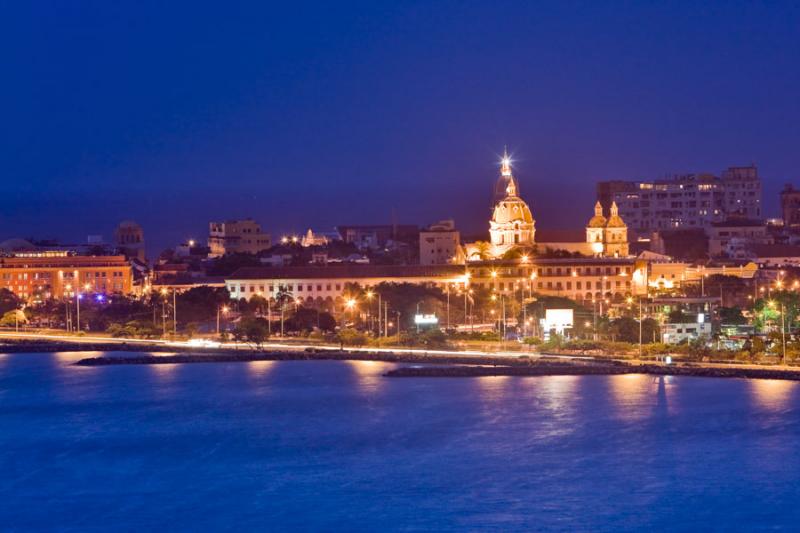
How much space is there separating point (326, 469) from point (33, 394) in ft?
23.8

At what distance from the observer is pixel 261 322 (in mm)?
28109

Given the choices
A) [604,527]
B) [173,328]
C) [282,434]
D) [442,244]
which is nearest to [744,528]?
[604,527]

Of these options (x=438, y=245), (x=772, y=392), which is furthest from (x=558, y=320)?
(x=438, y=245)

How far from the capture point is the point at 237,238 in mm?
48844

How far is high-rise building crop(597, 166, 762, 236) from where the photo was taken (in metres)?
50.1

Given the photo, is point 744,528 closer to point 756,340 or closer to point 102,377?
point 756,340

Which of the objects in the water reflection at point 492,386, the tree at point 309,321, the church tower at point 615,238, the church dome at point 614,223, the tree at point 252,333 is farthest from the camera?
the church dome at point 614,223

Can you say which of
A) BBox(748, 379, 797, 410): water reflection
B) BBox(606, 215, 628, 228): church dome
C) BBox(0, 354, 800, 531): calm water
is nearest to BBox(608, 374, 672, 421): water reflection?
BBox(0, 354, 800, 531): calm water

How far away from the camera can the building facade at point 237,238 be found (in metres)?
48.6

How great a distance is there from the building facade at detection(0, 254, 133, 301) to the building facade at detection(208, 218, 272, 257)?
9274 millimetres

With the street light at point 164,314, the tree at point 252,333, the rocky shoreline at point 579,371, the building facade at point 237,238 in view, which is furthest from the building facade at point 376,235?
the rocky shoreline at point 579,371

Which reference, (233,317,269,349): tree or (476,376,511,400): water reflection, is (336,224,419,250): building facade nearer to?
(233,317,269,349): tree

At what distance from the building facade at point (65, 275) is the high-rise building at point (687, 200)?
761 inches

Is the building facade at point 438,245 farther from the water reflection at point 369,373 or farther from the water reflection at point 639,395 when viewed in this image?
the water reflection at point 639,395
